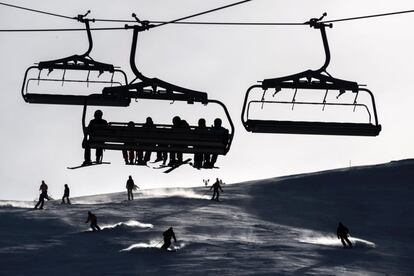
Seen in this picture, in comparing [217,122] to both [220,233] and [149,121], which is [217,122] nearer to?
[149,121]

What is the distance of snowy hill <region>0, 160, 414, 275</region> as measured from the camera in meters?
35.6

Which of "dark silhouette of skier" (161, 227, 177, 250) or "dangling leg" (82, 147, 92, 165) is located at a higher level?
"dangling leg" (82, 147, 92, 165)

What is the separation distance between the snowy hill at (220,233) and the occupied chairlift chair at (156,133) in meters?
16.6

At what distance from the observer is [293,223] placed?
48719 millimetres

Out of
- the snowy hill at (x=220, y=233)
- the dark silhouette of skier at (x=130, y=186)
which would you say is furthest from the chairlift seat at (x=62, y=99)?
the dark silhouette of skier at (x=130, y=186)

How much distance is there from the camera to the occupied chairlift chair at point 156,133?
16984 mm

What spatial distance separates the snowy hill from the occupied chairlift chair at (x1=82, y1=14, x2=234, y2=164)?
16.6m

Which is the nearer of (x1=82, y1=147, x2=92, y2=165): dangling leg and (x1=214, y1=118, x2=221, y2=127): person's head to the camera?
(x1=214, y1=118, x2=221, y2=127): person's head

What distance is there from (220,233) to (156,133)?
82.8 ft

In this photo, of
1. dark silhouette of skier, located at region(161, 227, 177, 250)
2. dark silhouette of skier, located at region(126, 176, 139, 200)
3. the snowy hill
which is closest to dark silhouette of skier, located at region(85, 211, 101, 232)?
the snowy hill

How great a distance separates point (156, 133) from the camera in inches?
688

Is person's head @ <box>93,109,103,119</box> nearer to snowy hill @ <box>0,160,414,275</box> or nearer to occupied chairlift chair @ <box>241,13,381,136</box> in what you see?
occupied chairlift chair @ <box>241,13,381,136</box>

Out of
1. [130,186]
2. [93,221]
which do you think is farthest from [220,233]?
[130,186]

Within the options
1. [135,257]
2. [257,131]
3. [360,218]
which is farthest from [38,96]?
[360,218]
